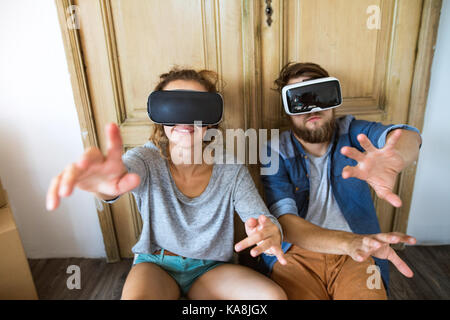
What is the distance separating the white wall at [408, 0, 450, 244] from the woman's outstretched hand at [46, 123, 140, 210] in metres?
1.61

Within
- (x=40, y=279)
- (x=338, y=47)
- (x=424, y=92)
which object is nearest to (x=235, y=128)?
(x=338, y=47)

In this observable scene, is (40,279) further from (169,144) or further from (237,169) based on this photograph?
(237,169)

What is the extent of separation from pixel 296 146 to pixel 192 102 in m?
0.55

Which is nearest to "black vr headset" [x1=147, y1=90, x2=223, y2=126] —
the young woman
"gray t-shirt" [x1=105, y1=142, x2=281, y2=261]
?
the young woman

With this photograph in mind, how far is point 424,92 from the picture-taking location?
4.82 feet

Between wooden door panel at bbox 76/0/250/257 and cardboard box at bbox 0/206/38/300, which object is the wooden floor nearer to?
cardboard box at bbox 0/206/38/300

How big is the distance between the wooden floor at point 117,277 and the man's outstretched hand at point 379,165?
860 millimetres

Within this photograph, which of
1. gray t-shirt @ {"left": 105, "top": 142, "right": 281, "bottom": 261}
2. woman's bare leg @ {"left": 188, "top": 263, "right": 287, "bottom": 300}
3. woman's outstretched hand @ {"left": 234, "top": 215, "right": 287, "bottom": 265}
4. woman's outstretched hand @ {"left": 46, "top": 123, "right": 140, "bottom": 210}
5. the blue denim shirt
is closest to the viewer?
woman's outstretched hand @ {"left": 46, "top": 123, "right": 140, "bottom": 210}

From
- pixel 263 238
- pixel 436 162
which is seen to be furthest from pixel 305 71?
pixel 436 162

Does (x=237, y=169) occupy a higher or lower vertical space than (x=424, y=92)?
lower

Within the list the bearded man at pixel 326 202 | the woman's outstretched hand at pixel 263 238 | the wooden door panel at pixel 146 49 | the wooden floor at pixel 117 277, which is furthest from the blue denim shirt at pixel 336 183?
the wooden floor at pixel 117 277

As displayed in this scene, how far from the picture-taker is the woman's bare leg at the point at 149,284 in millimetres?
939

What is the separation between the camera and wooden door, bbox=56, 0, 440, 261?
1.36m

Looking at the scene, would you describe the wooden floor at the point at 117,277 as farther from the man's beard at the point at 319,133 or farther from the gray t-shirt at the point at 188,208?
the man's beard at the point at 319,133
